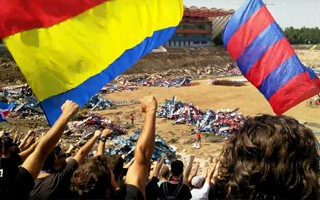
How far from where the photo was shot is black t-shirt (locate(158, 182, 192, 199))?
157 inches

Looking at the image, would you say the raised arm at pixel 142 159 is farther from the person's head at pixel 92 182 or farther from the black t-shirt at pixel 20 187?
the black t-shirt at pixel 20 187

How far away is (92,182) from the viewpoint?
2588 millimetres

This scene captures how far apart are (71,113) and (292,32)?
137032 millimetres

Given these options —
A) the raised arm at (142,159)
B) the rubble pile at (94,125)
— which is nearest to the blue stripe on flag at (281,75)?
the raised arm at (142,159)

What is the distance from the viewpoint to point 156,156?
52.8ft

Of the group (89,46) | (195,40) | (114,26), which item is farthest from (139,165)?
(195,40)

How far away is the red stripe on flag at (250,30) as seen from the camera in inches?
319

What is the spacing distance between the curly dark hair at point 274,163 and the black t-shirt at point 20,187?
1.69m

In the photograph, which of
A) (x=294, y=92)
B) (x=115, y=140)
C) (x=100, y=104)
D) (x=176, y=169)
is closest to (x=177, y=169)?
(x=176, y=169)

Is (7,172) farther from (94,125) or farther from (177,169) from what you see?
(94,125)

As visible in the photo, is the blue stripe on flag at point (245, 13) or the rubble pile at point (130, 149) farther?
the rubble pile at point (130, 149)

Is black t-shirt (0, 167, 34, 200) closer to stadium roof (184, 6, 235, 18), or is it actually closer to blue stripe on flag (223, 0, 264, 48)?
blue stripe on flag (223, 0, 264, 48)

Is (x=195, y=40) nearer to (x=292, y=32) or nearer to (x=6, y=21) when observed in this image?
(x=292, y=32)

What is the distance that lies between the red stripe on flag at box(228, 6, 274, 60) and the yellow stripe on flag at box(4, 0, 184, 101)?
2.28 meters
